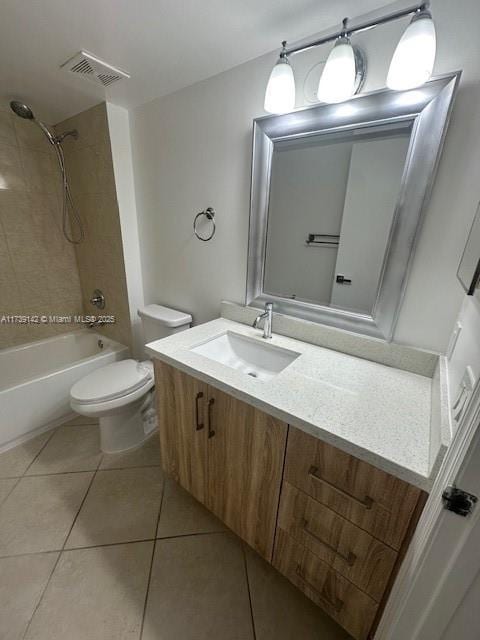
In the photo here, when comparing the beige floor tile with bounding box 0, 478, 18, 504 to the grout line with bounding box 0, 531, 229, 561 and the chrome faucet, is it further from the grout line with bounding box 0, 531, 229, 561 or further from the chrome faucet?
the chrome faucet

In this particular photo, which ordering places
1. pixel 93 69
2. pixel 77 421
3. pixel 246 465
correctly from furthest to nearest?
pixel 77 421 → pixel 93 69 → pixel 246 465

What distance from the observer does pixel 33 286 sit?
7.00ft

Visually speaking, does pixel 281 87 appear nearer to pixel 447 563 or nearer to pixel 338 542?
pixel 447 563

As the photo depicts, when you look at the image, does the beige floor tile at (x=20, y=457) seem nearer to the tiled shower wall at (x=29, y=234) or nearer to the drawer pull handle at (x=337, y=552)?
the tiled shower wall at (x=29, y=234)

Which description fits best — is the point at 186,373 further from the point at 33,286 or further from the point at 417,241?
the point at 33,286

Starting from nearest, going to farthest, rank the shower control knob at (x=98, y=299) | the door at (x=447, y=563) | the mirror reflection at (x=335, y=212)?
1. the door at (x=447, y=563)
2. the mirror reflection at (x=335, y=212)
3. the shower control knob at (x=98, y=299)

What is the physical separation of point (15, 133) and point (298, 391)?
2634 mm

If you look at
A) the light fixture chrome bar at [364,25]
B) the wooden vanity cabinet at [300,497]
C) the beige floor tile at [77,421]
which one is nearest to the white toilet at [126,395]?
the beige floor tile at [77,421]

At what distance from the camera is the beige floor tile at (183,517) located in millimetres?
1235

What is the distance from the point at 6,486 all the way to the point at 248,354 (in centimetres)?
153

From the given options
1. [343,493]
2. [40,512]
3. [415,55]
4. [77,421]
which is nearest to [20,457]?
[77,421]

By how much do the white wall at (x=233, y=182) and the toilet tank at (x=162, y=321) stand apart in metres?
0.09

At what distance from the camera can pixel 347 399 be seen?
83cm

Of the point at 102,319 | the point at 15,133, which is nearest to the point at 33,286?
the point at 102,319
